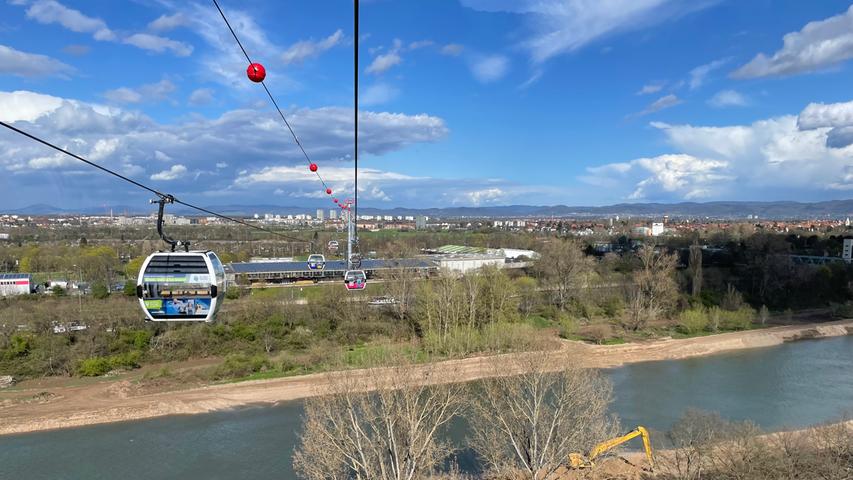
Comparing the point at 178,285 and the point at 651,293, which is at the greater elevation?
the point at 178,285

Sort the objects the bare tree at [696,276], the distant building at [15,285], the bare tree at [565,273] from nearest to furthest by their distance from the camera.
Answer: the distant building at [15,285] < the bare tree at [565,273] < the bare tree at [696,276]

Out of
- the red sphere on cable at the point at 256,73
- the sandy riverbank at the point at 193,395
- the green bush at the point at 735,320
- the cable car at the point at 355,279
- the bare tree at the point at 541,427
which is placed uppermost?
the red sphere on cable at the point at 256,73

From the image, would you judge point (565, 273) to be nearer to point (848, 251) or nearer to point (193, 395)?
point (193, 395)

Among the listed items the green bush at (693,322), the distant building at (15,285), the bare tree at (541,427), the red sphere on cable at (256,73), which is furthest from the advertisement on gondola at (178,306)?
the distant building at (15,285)

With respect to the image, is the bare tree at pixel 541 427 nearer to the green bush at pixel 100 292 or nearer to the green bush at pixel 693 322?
the green bush at pixel 693 322

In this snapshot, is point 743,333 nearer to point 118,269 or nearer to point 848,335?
point 848,335

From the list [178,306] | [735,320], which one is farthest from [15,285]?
[735,320]
